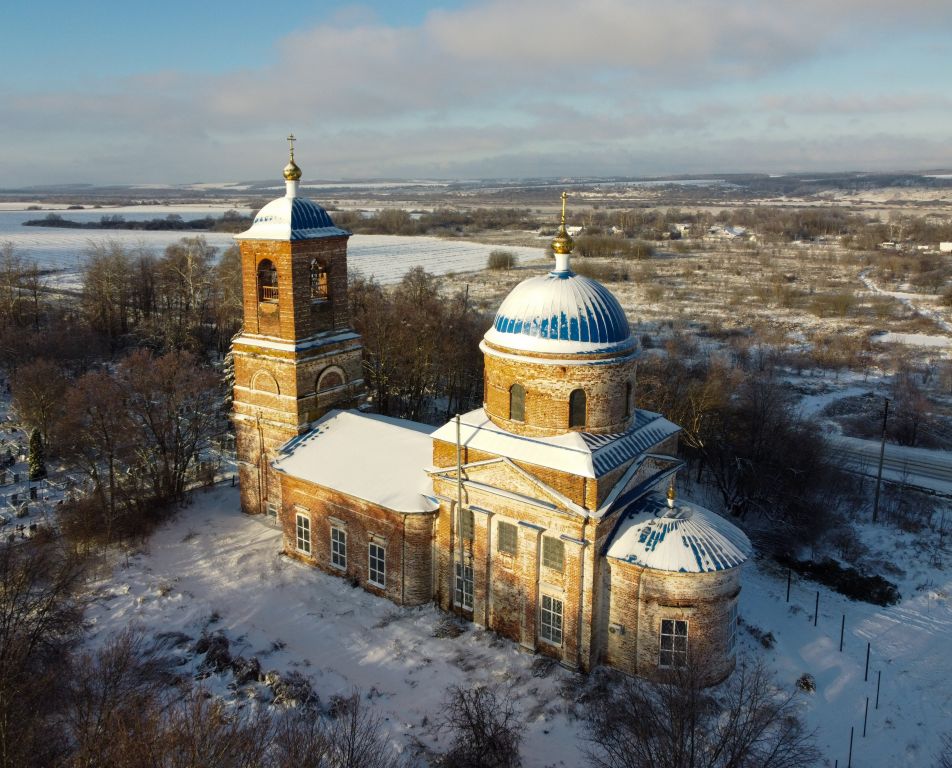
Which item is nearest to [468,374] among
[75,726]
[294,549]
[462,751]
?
[294,549]

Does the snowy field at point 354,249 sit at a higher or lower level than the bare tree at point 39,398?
higher

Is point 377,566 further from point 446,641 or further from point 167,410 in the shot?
point 167,410

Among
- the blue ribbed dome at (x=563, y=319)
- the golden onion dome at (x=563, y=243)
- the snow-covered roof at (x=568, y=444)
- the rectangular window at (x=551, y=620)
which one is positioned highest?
the golden onion dome at (x=563, y=243)

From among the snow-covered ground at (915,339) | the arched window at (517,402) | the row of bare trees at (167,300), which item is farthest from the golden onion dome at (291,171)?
the snow-covered ground at (915,339)

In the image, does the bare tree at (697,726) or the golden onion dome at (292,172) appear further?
the golden onion dome at (292,172)

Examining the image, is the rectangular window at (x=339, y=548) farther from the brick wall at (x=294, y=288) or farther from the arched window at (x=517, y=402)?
the arched window at (x=517, y=402)

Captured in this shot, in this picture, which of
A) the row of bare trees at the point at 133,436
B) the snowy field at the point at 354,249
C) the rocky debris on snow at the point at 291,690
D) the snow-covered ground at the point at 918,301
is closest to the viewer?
the rocky debris on snow at the point at 291,690

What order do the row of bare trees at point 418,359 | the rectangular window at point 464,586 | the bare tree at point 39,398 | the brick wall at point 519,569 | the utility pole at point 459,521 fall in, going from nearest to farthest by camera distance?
the brick wall at point 519,569 < the utility pole at point 459,521 < the rectangular window at point 464,586 < the bare tree at point 39,398 < the row of bare trees at point 418,359
